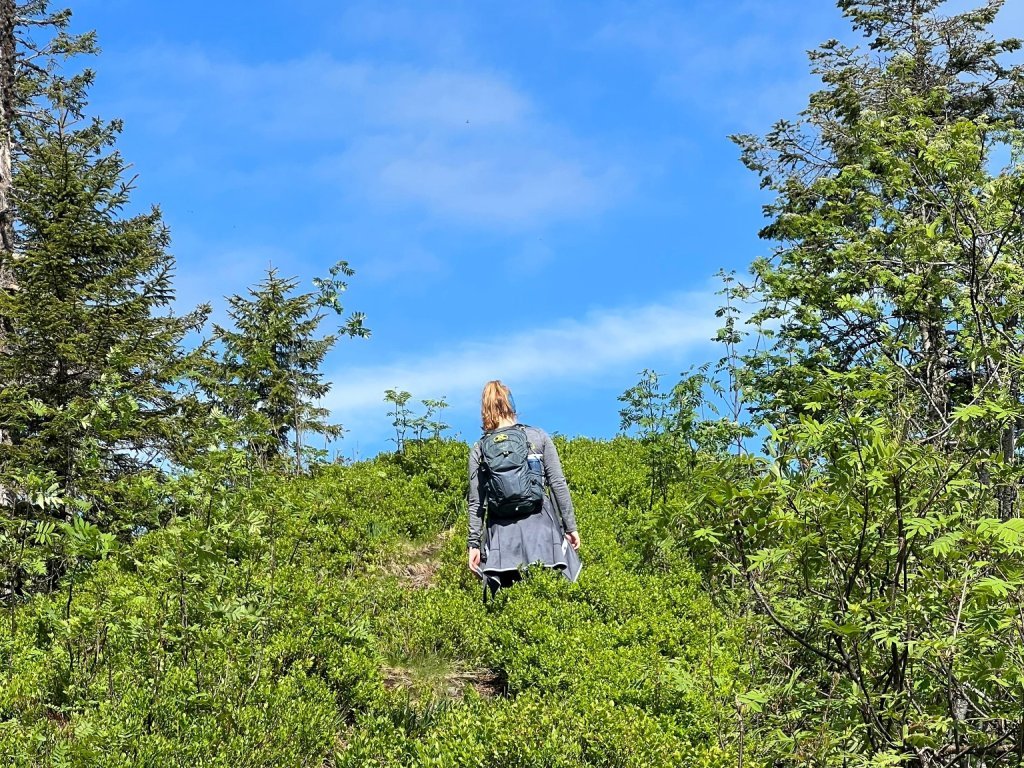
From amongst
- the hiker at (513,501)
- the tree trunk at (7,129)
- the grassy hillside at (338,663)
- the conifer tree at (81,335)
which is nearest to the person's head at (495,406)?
the hiker at (513,501)

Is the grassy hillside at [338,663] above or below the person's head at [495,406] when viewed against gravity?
below

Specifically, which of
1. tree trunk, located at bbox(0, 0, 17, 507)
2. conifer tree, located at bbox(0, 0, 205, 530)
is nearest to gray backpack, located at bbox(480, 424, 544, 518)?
conifer tree, located at bbox(0, 0, 205, 530)

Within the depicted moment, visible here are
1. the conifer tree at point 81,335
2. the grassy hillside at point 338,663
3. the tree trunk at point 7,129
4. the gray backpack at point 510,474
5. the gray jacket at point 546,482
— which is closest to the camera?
the grassy hillside at point 338,663

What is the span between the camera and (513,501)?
283 inches

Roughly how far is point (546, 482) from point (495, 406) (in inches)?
33.1

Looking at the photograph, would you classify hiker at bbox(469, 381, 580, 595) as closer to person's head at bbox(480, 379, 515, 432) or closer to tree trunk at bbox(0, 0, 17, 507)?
person's head at bbox(480, 379, 515, 432)

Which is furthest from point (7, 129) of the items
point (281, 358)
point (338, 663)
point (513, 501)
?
point (338, 663)

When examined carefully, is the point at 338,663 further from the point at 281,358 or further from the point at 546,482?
the point at 281,358

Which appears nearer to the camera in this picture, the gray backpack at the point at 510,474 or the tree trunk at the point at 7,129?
the gray backpack at the point at 510,474

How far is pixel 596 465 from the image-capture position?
13.1 m

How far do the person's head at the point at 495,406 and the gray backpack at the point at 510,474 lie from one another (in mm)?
164

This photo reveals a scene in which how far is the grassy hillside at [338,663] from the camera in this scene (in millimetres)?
4422

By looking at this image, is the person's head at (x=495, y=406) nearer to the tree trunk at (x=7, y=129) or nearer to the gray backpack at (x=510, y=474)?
the gray backpack at (x=510, y=474)

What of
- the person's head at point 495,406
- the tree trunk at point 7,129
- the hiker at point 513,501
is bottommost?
the hiker at point 513,501
